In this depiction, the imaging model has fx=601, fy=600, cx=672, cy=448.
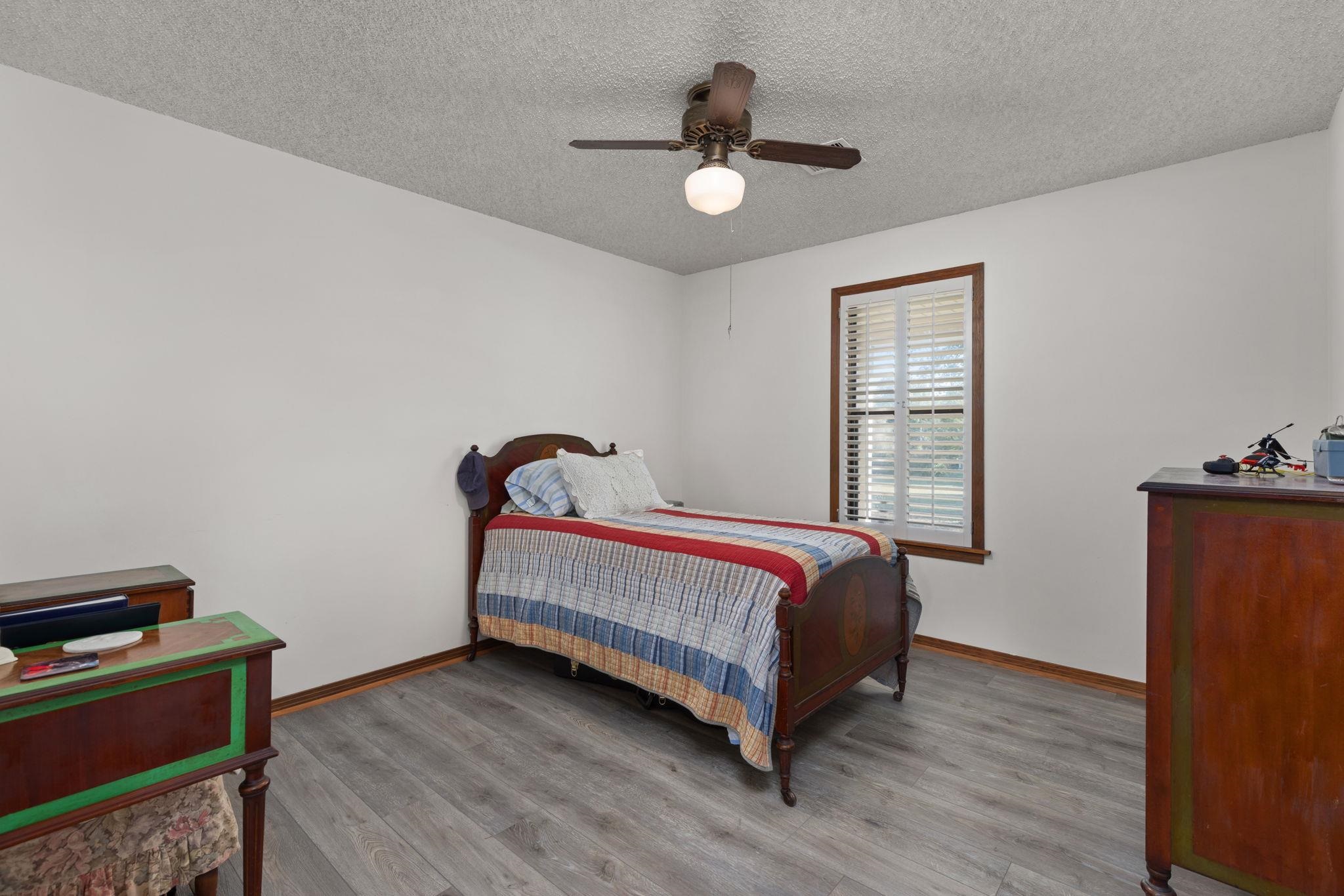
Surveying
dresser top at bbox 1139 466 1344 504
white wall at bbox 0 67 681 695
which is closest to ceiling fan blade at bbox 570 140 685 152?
white wall at bbox 0 67 681 695

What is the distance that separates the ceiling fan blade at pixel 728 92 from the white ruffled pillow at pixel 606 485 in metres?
2.08

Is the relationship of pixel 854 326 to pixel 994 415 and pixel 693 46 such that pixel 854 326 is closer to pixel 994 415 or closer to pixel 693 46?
pixel 994 415

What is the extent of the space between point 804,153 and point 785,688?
2019 millimetres

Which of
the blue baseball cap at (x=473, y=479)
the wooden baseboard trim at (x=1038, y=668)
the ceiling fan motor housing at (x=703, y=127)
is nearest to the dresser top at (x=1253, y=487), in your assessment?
the wooden baseboard trim at (x=1038, y=668)

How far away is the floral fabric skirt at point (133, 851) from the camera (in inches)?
53.3

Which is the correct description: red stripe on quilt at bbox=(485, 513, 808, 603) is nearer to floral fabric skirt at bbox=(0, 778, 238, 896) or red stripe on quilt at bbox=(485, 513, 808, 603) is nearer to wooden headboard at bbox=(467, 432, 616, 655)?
wooden headboard at bbox=(467, 432, 616, 655)

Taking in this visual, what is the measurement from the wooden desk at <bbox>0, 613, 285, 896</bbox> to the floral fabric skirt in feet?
0.61

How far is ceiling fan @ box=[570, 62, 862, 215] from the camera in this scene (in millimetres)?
2201

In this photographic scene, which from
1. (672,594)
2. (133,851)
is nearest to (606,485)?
(672,594)

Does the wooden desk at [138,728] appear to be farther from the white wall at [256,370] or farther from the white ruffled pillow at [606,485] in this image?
the white ruffled pillow at [606,485]

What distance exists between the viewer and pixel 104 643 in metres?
1.37

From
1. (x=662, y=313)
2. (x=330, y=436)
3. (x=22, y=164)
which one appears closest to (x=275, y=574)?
(x=330, y=436)

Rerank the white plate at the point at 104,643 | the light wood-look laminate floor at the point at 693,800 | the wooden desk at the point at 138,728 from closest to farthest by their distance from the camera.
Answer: the wooden desk at the point at 138,728 < the white plate at the point at 104,643 < the light wood-look laminate floor at the point at 693,800

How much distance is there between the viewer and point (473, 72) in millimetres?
2295
